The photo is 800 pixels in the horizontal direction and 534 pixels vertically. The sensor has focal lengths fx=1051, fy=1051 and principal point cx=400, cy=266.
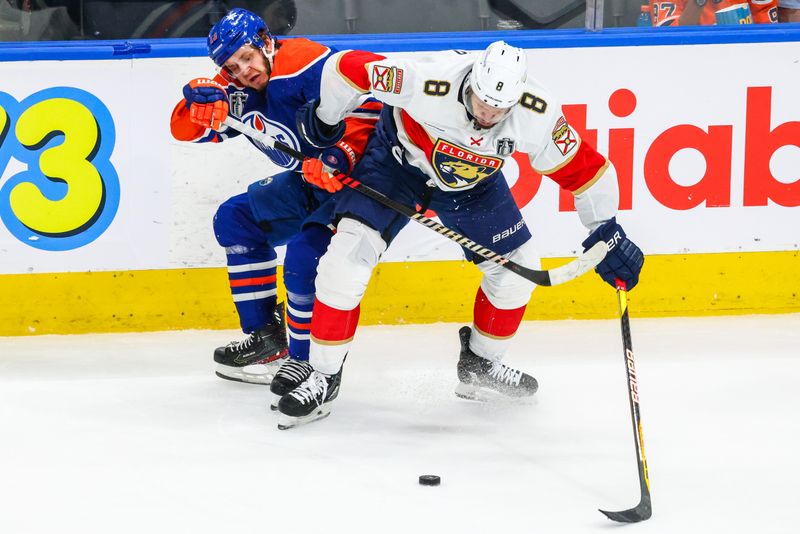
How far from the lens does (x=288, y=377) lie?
3.17 metres

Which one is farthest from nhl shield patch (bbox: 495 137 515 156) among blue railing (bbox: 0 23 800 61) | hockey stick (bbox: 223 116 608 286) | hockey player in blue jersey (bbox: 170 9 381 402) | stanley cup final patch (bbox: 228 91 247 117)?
blue railing (bbox: 0 23 800 61)

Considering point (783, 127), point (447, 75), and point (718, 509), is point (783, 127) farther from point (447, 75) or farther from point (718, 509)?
point (718, 509)

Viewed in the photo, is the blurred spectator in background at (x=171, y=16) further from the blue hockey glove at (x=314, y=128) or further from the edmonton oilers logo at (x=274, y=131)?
the blue hockey glove at (x=314, y=128)

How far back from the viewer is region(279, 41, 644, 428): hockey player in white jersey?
279cm

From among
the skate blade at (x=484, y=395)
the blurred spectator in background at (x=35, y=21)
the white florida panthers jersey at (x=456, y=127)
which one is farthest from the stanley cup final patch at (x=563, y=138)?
the blurred spectator in background at (x=35, y=21)

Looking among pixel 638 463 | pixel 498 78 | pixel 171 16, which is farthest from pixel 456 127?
pixel 171 16

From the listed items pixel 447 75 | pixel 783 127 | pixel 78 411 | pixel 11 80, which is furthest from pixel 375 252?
pixel 783 127

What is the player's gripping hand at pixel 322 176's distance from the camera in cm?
300

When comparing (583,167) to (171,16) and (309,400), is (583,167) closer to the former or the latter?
(309,400)

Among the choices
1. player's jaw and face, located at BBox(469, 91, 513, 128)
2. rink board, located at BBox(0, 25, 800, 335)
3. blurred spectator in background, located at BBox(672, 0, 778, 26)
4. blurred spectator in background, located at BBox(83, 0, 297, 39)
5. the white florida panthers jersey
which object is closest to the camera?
player's jaw and face, located at BBox(469, 91, 513, 128)

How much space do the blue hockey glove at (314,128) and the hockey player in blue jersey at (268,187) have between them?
34 mm

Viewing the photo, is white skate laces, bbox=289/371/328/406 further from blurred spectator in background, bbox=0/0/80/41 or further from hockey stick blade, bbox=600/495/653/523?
blurred spectator in background, bbox=0/0/80/41

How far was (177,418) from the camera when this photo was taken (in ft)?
10.2

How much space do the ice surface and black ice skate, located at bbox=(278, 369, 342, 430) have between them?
0.04 metres
